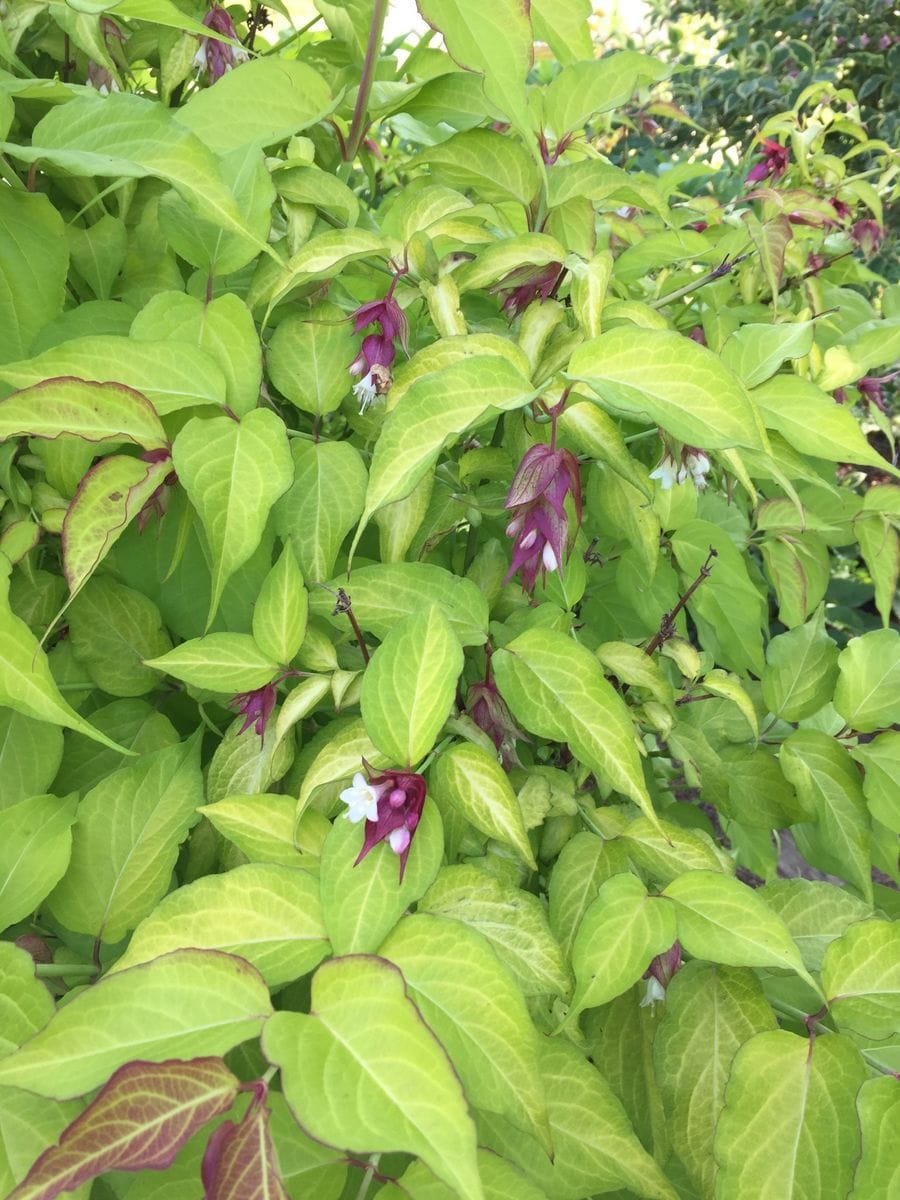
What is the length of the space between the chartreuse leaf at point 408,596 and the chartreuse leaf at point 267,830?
139 millimetres

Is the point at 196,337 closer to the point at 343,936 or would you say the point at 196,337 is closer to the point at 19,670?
the point at 19,670

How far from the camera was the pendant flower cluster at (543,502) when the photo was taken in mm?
553

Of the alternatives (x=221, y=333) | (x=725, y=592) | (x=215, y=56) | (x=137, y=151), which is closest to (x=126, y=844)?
(x=221, y=333)

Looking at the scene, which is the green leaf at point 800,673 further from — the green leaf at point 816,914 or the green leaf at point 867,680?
the green leaf at point 816,914

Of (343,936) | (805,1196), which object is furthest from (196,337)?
(805,1196)

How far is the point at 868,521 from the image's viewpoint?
927mm

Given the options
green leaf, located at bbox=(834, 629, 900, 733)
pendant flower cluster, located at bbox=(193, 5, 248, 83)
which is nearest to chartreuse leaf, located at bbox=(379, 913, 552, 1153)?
green leaf, located at bbox=(834, 629, 900, 733)

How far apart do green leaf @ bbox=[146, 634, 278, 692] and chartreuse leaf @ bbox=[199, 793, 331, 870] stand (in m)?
0.08

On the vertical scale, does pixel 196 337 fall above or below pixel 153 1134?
above

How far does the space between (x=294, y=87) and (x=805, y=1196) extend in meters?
0.81

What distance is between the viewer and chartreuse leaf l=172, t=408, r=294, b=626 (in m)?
0.58

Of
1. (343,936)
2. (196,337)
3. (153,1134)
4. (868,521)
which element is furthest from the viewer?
(868,521)

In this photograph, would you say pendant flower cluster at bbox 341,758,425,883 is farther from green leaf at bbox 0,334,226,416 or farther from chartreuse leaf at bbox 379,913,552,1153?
green leaf at bbox 0,334,226,416

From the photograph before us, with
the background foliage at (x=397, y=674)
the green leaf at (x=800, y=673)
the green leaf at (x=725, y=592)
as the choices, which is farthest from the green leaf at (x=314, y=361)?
the green leaf at (x=800, y=673)
